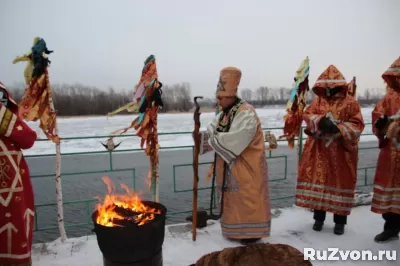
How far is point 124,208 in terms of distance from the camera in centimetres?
265

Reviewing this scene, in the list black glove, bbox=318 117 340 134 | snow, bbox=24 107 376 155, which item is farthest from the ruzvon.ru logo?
snow, bbox=24 107 376 155

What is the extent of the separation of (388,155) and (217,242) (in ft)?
7.09

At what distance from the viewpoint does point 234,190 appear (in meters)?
3.37

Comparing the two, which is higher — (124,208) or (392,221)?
(124,208)

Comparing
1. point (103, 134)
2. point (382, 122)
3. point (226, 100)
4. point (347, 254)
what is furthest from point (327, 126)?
point (103, 134)

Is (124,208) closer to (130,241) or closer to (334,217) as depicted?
(130,241)

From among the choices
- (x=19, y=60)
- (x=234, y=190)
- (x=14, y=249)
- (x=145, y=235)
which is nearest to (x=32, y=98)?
(x=19, y=60)

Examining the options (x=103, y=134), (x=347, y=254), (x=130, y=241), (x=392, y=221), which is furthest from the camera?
(x=103, y=134)

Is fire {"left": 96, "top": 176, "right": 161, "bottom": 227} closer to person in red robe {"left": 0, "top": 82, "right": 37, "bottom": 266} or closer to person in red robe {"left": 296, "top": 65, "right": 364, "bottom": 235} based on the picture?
person in red robe {"left": 0, "top": 82, "right": 37, "bottom": 266}

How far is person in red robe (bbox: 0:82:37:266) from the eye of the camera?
2520 millimetres

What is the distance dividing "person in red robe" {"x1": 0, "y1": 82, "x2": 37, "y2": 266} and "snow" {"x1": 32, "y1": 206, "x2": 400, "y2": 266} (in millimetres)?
745

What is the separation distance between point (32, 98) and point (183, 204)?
3716 mm

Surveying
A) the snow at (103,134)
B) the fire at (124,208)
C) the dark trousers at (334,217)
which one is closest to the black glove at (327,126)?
the snow at (103,134)

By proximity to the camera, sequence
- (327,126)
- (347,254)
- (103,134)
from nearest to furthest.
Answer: (347,254)
(327,126)
(103,134)
